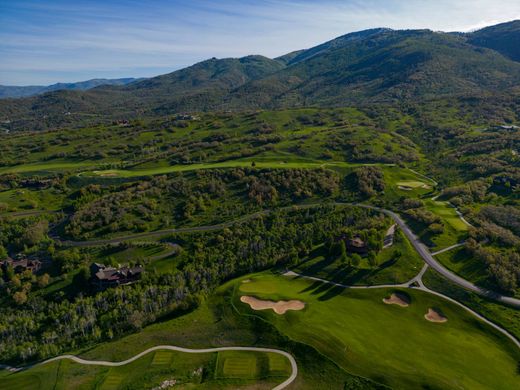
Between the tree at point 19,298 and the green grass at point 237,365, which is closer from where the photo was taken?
the green grass at point 237,365

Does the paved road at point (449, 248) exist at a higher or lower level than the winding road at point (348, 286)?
higher

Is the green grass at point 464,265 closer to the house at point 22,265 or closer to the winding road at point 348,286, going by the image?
the winding road at point 348,286

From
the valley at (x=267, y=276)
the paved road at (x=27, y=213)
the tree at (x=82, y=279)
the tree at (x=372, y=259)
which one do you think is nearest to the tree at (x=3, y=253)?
the valley at (x=267, y=276)

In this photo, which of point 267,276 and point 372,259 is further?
point 267,276

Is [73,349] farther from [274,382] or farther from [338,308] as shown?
[338,308]

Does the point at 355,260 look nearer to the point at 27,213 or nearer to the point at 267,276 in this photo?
the point at 267,276

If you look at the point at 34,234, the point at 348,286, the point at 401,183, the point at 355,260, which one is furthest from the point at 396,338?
the point at 34,234
